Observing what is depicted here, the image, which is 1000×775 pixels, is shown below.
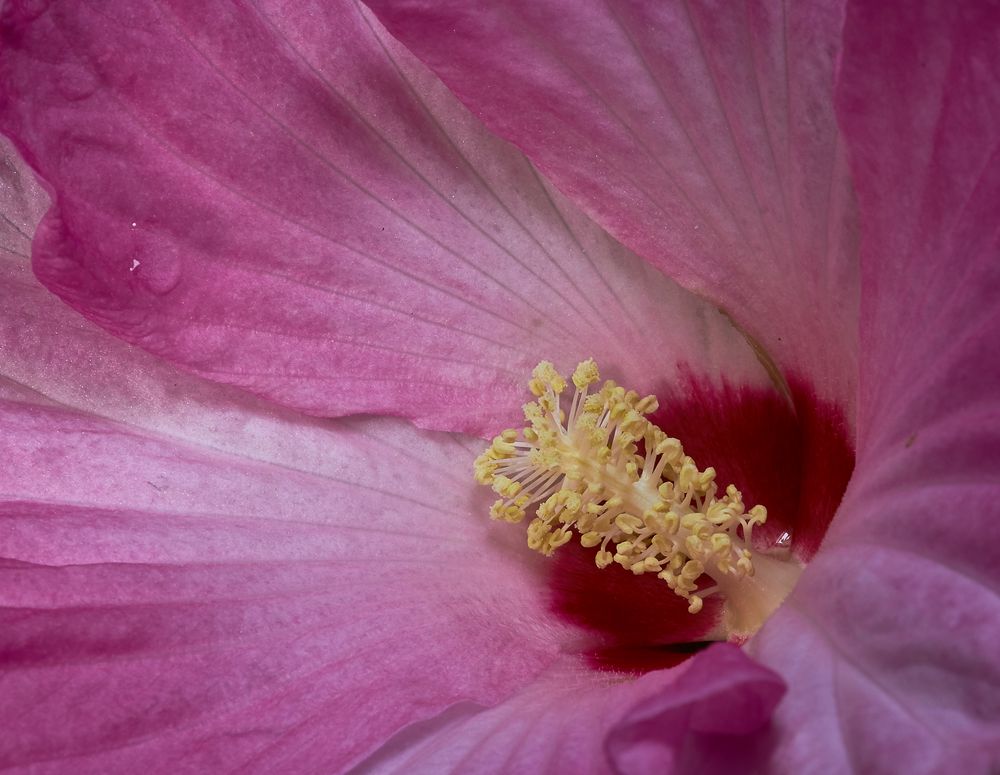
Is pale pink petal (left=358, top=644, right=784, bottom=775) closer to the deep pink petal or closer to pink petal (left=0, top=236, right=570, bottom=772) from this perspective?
pink petal (left=0, top=236, right=570, bottom=772)

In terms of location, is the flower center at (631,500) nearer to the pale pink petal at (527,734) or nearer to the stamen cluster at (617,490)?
the stamen cluster at (617,490)

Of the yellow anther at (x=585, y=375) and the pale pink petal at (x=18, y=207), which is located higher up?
the yellow anther at (x=585, y=375)

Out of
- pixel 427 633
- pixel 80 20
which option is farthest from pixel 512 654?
pixel 80 20

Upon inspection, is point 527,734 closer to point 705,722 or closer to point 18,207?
point 705,722

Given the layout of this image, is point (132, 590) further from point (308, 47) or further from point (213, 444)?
point (308, 47)

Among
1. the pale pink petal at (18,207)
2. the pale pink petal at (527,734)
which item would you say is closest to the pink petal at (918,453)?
the pale pink petal at (527,734)

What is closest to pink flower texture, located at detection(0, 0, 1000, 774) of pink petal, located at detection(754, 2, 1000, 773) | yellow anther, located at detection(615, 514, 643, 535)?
pink petal, located at detection(754, 2, 1000, 773)
